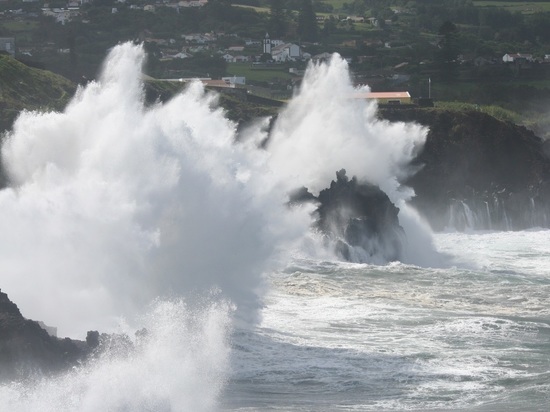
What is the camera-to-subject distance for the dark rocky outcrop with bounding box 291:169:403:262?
50.2m

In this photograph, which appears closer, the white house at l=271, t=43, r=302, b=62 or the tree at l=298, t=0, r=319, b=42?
the white house at l=271, t=43, r=302, b=62

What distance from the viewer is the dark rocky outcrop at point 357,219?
50.2 m

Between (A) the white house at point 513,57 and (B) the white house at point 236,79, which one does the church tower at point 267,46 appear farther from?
(B) the white house at point 236,79

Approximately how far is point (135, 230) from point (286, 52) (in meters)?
78.3

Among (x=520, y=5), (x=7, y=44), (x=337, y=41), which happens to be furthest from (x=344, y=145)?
(x=520, y=5)

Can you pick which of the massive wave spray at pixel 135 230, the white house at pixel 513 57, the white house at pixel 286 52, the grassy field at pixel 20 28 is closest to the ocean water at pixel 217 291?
the massive wave spray at pixel 135 230

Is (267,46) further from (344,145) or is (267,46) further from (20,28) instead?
(344,145)

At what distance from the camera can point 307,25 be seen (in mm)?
Result: 123812

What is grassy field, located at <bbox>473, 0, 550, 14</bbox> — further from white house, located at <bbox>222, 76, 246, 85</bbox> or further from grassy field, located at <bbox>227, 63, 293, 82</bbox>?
white house, located at <bbox>222, 76, 246, 85</bbox>

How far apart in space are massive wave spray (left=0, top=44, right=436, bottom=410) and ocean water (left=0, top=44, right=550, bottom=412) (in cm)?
5

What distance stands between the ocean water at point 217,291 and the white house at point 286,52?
5857 cm

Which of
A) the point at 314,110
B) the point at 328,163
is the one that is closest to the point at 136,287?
the point at 328,163

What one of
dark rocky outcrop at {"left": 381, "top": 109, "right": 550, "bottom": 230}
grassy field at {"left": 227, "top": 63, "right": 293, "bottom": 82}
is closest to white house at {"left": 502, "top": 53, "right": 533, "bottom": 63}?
grassy field at {"left": 227, "top": 63, "right": 293, "bottom": 82}

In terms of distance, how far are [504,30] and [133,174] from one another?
3757 inches
